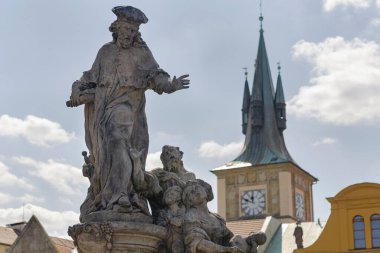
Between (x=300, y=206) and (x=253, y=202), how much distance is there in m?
5.14

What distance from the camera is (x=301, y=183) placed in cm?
7556

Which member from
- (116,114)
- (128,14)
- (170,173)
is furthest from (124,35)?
(170,173)

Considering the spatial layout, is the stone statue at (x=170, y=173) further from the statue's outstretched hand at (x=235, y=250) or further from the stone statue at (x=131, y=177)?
the statue's outstretched hand at (x=235, y=250)

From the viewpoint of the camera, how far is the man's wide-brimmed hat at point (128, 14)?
29.4ft

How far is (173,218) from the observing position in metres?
8.35

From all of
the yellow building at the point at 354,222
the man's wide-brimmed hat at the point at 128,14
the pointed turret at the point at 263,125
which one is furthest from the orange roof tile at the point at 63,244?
the man's wide-brimmed hat at the point at 128,14

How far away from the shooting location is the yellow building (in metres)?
38.5

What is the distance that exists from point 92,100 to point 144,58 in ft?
2.29

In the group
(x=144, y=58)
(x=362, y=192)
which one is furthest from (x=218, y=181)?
(x=144, y=58)

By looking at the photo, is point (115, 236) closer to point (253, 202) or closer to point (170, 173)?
point (170, 173)

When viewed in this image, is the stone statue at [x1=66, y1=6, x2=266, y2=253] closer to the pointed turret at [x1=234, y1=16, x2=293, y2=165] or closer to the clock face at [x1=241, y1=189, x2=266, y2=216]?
the clock face at [x1=241, y1=189, x2=266, y2=216]

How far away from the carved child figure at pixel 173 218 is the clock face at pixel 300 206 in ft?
212

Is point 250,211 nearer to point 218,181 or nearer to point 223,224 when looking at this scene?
point 218,181

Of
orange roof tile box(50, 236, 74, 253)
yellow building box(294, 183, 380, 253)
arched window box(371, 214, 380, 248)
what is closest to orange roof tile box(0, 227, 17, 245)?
orange roof tile box(50, 236, 74, 253)
